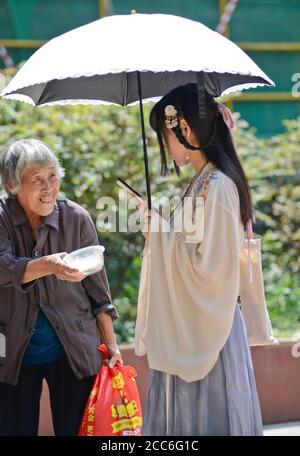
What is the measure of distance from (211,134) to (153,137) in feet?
10.8

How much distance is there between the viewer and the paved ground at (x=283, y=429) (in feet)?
18.0

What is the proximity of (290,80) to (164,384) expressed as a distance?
294 inches

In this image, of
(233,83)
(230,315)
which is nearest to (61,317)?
(230,315)

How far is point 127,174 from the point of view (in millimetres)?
6629

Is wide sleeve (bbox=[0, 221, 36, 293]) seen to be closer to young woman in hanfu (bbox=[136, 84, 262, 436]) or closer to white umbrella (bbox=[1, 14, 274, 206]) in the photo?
young woman in hanfu (bbox=[136, 84, 262, 436])

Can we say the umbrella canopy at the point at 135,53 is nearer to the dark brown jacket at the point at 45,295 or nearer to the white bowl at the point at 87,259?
the dark brown jacket at the point at 45,295

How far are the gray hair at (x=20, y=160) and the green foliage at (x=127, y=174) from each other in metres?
2.41

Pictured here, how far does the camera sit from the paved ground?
5496 millimetres

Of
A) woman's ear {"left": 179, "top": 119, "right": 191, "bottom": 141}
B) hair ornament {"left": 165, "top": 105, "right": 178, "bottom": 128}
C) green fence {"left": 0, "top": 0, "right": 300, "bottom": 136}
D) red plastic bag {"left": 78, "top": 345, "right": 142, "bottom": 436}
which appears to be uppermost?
green fence {"left": 0, "top": 0, "right": 300, "bottom": 136}

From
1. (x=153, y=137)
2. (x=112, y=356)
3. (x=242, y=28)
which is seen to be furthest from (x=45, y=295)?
(x=242, y=28)

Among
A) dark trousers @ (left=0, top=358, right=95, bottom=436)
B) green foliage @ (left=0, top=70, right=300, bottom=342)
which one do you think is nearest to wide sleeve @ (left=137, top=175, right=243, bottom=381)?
dark trousers @ (left=0, top=358, right=95, bottom=436)
